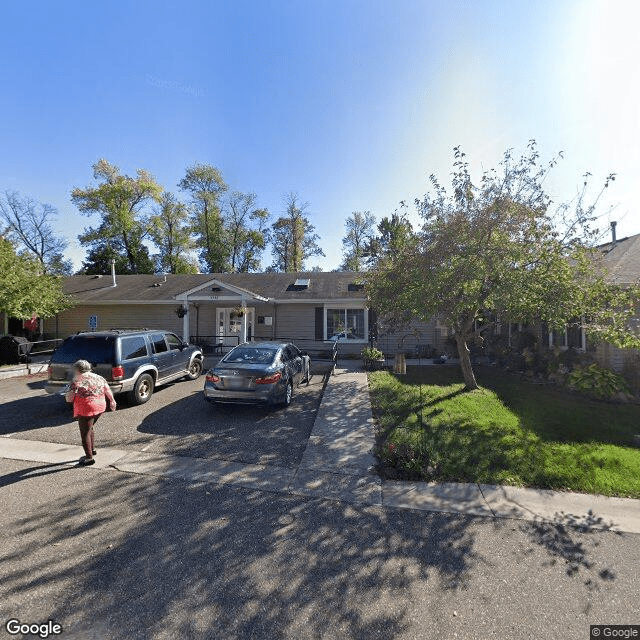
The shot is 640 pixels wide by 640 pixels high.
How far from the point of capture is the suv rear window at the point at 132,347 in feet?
26.6

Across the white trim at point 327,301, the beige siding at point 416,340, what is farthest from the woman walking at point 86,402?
the beige siding at point 416,340

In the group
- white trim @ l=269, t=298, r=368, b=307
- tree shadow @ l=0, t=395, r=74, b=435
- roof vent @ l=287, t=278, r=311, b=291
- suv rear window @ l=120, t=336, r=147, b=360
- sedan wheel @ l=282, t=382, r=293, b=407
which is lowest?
tree shadow @ l=0, t=395, r=74, b=435

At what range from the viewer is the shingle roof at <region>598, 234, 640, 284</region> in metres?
10.5

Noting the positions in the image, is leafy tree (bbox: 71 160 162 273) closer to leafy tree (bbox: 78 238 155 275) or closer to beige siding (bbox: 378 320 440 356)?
leafy tree (bbox: 78 238 155 275)

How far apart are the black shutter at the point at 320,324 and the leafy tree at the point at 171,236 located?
26417mm

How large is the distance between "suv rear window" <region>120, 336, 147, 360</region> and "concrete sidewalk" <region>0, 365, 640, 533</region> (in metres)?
2.57

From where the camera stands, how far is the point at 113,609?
257 cm

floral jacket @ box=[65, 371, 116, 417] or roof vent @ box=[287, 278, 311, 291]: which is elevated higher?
roof vent @ box=[287, 278, 311, 291]

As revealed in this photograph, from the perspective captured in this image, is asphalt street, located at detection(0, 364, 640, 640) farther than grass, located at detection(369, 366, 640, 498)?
No

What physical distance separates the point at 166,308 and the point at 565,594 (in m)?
18.5

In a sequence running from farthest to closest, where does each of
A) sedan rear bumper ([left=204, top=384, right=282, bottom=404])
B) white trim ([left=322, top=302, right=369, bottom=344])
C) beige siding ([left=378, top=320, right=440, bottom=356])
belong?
beige siding ([left=378, top=320, right=440, bottom=356]) < white trim ([left=322, top=302, right=369, bottom=344]) < sedan rear bumper ([left=204, top=384, right=282, bottom=404])

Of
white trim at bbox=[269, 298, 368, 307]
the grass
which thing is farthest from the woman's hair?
white trim at bbox=[269, 298, 368, 307]

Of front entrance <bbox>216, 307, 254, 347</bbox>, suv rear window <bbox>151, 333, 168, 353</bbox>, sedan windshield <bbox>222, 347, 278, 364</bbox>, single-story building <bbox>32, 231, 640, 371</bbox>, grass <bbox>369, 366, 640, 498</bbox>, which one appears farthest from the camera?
front entrance <bbox>216, 307, 254, 347</bbox>

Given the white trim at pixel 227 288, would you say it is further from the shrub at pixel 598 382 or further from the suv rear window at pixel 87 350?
the shrub at pixel 598 382
